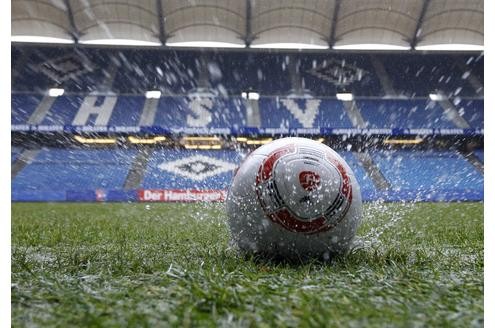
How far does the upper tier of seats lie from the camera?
27125 mm

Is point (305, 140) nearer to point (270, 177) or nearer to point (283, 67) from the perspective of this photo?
point (270, 177)

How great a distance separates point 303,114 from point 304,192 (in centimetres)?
2396

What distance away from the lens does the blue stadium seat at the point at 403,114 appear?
84.1ft

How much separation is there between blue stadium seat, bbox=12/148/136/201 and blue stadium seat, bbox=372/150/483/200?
14.2 metres

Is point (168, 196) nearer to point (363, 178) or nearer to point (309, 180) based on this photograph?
point (363, 178)

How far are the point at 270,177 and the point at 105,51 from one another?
27007mm

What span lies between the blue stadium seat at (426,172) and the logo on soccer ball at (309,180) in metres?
19.8

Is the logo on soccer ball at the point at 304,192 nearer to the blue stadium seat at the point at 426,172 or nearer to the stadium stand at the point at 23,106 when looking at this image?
the blue stadium seat at the point at 426,172

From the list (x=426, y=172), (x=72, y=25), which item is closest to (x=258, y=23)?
(x=72, y=25)

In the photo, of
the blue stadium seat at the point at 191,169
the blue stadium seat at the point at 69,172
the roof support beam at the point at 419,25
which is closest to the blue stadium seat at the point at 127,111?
the blue stadium seat at the point at 69,172

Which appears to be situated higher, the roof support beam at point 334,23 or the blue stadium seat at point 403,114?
the roof support beam at point 334,23

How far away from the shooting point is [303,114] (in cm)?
2619

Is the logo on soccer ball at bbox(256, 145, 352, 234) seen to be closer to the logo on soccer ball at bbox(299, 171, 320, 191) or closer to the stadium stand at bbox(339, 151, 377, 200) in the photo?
the logo on soccer ball at bbox(299, 171, 320, 191)

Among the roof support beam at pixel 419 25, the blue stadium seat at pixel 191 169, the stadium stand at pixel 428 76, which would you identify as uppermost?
the roof support beam at pixel 419 25
